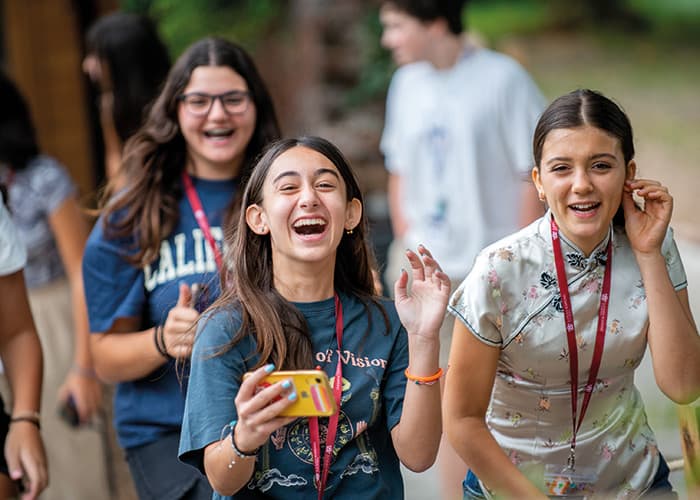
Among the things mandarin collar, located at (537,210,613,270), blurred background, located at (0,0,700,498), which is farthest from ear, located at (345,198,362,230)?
blurred background, located at (0,0,700,498)

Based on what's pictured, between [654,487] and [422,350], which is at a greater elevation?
[422,350]

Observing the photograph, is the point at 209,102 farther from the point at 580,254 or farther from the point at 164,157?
the point at 580,254

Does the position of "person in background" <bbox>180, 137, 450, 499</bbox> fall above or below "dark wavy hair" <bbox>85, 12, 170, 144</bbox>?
below

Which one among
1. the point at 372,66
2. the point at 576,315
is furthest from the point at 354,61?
the point at 576,315

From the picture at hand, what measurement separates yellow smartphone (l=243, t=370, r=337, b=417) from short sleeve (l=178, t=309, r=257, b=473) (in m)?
0.23

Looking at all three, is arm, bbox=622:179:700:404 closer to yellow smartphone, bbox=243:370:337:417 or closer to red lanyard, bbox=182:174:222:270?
yellow smartphone, bbox=243:370:337:417

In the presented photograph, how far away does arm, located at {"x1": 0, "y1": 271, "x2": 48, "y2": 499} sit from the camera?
277 cm

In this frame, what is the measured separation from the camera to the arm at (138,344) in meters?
2.55

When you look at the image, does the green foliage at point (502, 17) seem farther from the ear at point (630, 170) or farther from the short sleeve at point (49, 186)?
the ear at point (630, 170)

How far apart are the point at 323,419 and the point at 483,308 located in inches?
17.0

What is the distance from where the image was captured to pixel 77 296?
149 inches

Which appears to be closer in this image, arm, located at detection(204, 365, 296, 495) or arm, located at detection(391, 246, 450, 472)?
arm, located at detection(204, 365, 296, 495)

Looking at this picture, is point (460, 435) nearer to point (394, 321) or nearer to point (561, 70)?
point (394, 321)

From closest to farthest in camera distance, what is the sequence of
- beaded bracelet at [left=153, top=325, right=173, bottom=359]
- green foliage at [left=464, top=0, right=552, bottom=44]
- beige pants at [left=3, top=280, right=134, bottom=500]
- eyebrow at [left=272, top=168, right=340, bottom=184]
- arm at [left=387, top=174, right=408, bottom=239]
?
eyebrow at [left=272, top=168, right=340, bottom=184] < beaded bracelet at [left=153, top=325, right=173, bottom=359] < beige pants at [left=3, top=280, right=134, bottom=500] < arm at [left=387, top=174, right=408, bottom=239] < green foliage at [left=464, top=0, right=552, bottom=44]
